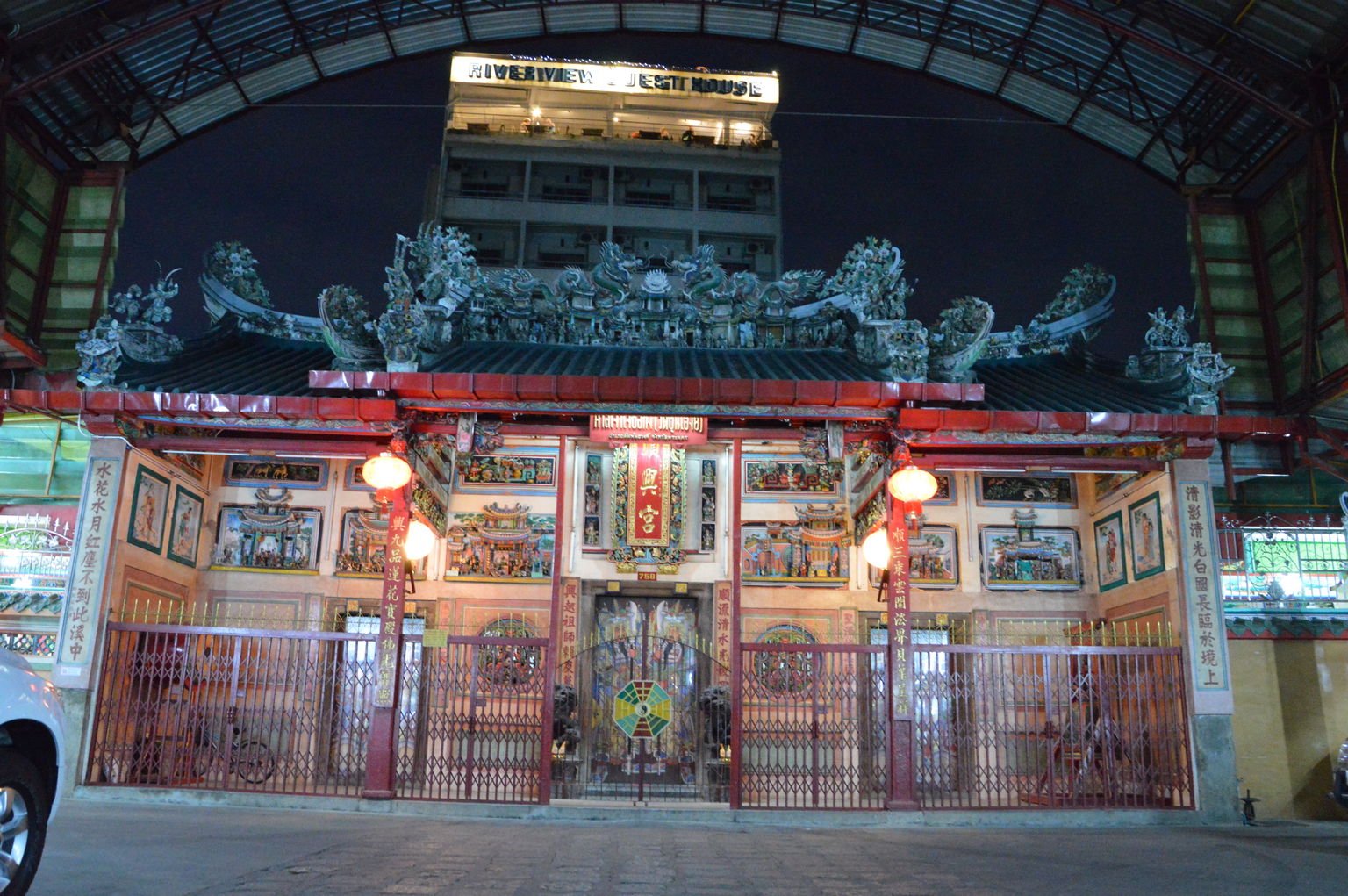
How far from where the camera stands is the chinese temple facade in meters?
11.0

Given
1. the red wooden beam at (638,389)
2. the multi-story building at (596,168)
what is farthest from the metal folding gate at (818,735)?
the multi-story building at (596,168)

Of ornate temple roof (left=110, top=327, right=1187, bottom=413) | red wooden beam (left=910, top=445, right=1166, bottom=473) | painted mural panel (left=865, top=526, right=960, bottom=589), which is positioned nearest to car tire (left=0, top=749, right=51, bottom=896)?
ornate temple roof (left=110, top=327, right=1187, bottom=413)

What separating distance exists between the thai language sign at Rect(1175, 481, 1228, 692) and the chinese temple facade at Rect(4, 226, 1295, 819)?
0.10ft

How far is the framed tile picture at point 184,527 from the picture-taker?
13.4m

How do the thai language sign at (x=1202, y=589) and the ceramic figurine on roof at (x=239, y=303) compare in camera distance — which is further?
the ceramic figurine on roof at (x=239, y=303)

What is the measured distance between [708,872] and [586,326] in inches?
335

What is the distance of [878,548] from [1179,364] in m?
4.67

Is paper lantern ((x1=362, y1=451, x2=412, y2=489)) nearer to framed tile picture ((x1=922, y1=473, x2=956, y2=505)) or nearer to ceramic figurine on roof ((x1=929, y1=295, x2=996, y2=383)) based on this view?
ceramic figurine on roof ((x1=929, y1=295, x2=996, y2=383))

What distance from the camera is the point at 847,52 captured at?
19.3m

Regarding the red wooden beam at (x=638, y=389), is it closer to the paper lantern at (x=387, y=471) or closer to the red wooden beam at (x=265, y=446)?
the paper lantern at (x=387, y=471)

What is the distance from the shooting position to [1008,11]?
17266 mm

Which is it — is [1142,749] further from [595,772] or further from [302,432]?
[302,432]

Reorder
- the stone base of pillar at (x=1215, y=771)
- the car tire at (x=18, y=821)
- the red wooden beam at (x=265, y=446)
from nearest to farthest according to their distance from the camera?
the car tire at (x=18, y=821)
the stone base of pillar at (x=1215, y=771)
the red wooden beam at (x=265, y=446)

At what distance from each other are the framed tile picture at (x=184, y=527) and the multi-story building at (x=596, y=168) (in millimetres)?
18976
